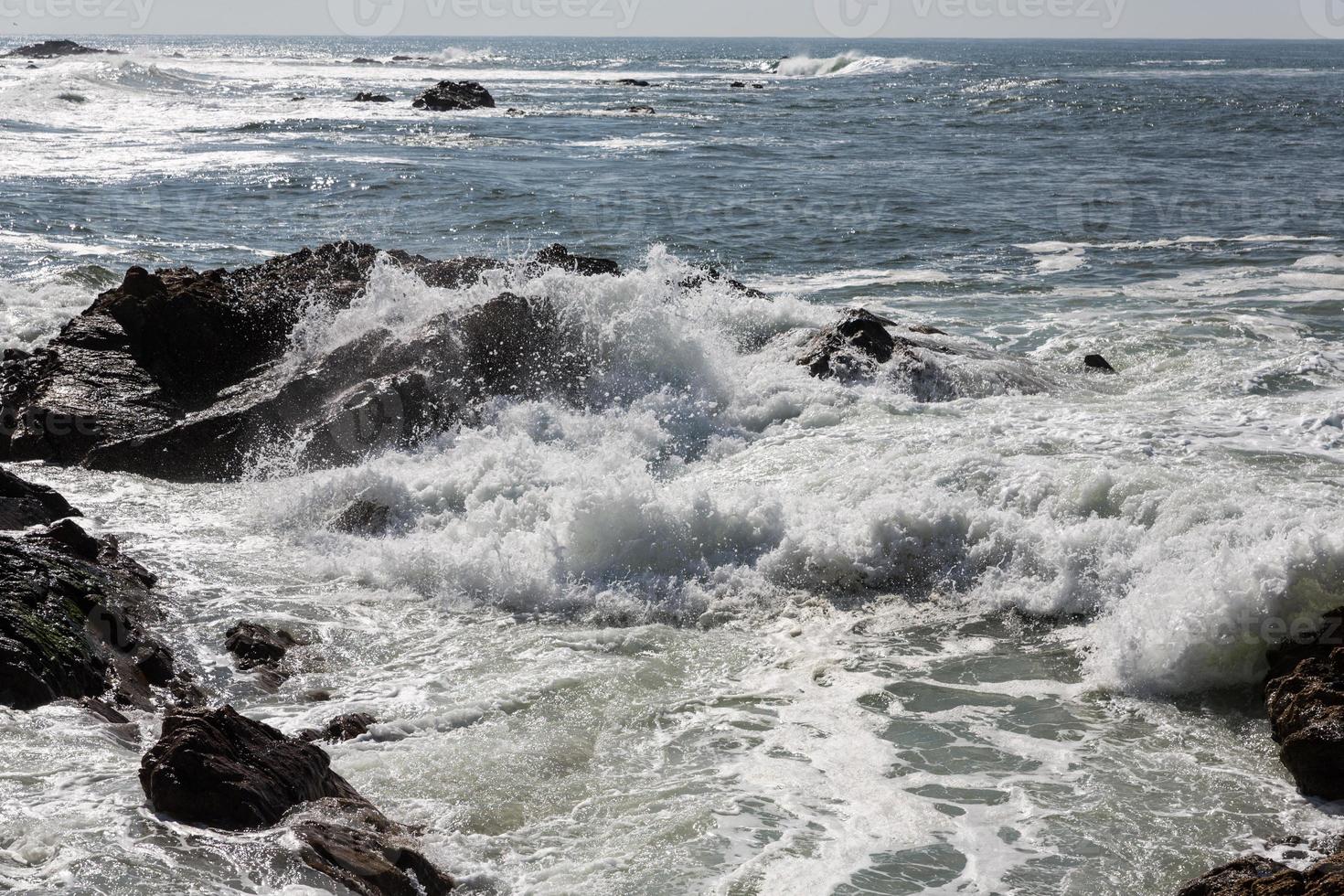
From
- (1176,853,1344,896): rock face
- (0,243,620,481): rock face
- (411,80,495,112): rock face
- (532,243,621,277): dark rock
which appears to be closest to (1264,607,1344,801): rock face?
(1176,853,1344,896): rock face

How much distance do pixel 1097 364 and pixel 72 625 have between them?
30.1ft

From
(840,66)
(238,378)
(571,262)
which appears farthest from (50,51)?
(238,378)

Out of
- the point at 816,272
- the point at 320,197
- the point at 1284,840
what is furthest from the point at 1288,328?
the point at 320,197

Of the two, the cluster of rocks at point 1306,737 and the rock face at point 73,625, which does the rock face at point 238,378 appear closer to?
the rock face at point 73,625

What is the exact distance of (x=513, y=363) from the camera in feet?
33.9

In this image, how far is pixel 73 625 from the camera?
5688 mm

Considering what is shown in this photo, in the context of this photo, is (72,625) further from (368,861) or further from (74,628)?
(368,861)

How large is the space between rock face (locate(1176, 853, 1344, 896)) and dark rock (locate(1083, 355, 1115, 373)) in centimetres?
782

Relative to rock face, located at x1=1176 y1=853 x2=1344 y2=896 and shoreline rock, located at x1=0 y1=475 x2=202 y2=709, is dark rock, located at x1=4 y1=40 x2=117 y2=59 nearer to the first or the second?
shoreline rock, located at x1=0 y1=475 x2=202 y2=709

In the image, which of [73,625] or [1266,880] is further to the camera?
[73,625]

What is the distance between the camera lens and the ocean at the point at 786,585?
183 inches

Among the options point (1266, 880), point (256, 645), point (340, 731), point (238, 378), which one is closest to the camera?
point (1266, 880)

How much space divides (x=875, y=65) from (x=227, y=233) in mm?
68999

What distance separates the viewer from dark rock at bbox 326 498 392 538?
8.13m
